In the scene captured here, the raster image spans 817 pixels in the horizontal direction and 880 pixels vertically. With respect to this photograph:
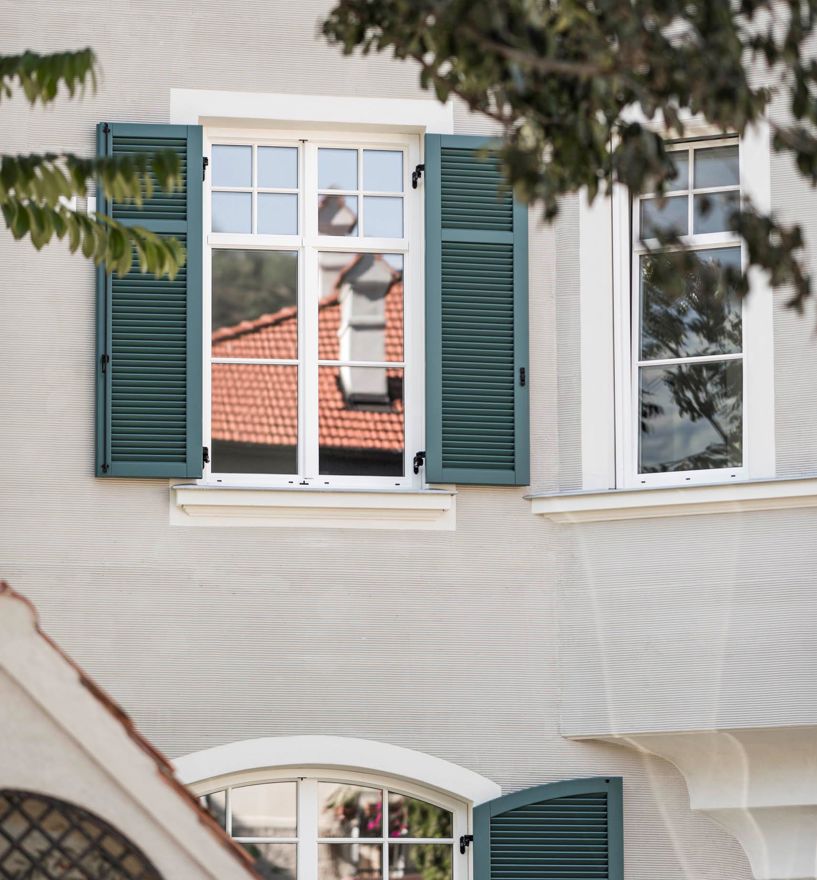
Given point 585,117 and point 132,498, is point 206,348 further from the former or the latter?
point 585,117

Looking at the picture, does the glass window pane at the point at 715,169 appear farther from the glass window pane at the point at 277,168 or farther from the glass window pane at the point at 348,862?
the glass window pane at the point at 348,862

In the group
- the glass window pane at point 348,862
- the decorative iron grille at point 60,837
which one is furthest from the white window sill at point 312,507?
the decorative iron grille at point 60,837

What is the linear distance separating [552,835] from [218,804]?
4.62 ft

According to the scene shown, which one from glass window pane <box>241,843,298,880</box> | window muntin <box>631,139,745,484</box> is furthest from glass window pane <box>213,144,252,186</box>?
glass window pane <box>241,843,298,880</box>

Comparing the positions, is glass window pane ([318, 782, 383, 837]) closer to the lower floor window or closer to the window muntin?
the lower floor window

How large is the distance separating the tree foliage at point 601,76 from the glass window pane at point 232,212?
3586 mm

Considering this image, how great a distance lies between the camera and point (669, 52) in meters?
4.86

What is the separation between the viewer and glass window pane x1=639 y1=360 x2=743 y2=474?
8.55m

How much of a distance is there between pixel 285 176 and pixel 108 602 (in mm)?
2055

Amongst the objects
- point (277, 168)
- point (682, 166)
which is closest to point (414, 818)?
point (277, 168)

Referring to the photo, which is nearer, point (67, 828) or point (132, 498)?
point (67, 828)

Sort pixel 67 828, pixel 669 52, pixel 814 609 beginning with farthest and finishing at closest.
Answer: pixel 814 609
pixel 67 828
pixel 669 52

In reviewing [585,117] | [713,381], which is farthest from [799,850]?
[585,117]

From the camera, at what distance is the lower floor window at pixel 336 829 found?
8.43 meters
